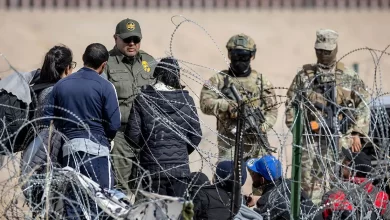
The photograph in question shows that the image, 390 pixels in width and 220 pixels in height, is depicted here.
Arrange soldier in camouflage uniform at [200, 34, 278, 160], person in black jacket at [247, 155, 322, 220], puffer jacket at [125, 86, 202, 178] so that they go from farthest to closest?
1. soldier in camouflage uniform at [200, 34, 278, 160]
2. puffer jacket at [125, 86, 202, 178]
3. person in black jacket at [247, 155, 322, 220]

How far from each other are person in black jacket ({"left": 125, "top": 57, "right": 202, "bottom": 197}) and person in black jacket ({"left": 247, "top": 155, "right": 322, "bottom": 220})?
566 mm

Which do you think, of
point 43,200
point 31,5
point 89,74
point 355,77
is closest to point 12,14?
point 31,5

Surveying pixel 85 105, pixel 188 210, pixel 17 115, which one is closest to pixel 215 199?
pixel 85 105

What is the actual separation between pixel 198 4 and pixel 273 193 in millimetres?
12425

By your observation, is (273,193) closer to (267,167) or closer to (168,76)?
(267,167)

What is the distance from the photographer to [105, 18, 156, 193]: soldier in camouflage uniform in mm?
9320

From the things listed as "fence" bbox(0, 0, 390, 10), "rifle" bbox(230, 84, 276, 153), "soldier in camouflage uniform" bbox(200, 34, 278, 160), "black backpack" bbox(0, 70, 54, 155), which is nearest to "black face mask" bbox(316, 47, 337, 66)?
"soldier in camouflage uniform" bbox(200, 34, 278, 160)

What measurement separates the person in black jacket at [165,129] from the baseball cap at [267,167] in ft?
1.75

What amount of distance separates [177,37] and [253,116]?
11485mm

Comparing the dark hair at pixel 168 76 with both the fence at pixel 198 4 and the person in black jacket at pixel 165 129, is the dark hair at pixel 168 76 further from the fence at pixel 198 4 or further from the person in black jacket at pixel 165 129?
the fence at pixel 198 4

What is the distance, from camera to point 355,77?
10.3 metres

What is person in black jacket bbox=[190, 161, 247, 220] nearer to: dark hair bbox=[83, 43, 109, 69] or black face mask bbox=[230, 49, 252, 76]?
dark hair bbox=[83, 43, 109, 69]

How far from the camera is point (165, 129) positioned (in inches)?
346

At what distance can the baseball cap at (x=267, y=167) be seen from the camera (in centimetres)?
816
